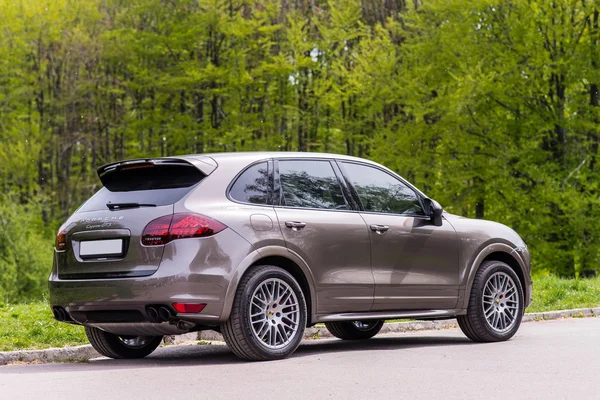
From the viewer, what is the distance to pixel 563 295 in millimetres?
15727

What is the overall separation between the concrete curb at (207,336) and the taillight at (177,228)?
187 centimetres

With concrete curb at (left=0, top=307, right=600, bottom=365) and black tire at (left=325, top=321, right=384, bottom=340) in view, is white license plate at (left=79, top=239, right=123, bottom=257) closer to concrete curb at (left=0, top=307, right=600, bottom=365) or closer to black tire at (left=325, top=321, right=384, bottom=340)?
concrete curb at (left=0, top=307, right=600, bottom=365)

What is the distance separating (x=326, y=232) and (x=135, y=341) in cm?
209

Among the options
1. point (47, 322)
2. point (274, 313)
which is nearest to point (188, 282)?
point (274, 313)

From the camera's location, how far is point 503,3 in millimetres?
32875

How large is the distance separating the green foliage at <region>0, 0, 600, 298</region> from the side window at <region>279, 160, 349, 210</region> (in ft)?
78.0

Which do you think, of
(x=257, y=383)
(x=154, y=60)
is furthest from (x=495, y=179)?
(x=257, y=383)

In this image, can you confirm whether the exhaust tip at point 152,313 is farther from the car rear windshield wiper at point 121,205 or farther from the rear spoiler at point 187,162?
the rear spoiler at point 187,162

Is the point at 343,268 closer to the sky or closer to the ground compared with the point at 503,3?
closer to the ground

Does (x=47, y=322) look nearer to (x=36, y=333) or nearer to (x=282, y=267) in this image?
(x=36, y=333)

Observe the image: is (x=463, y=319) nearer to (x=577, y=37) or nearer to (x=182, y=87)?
(x=577, y=37)

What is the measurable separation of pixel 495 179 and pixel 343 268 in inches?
1009

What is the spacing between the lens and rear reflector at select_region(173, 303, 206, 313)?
7660 millimetres

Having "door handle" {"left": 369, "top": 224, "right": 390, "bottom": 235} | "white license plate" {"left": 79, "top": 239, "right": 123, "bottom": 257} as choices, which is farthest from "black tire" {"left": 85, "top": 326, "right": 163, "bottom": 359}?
"door handle" {"left": 369, "top": 224, "right": 390, "bottom": 235}
